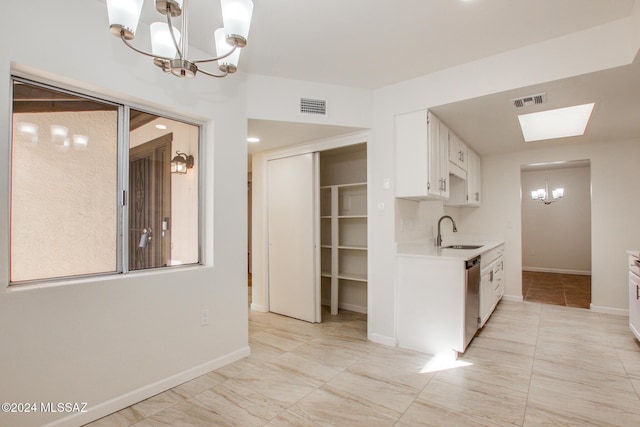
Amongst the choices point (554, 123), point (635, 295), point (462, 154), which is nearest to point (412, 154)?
point (462, 154)

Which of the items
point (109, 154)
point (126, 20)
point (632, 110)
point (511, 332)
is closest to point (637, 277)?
point (511, 332)

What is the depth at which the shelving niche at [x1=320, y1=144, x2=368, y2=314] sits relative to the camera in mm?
4270

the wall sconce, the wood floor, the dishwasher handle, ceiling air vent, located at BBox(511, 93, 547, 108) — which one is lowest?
the wood floor

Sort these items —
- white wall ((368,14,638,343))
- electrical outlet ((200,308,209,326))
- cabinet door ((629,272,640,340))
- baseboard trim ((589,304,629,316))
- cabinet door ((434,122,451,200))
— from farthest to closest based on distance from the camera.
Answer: baseboard trim ((589,304,629,316)) < cabinet door ((434,122,451,200)) < cabinet door ((629,272,640,340)) < electrical outlet ((200,308,209,326)) < white wall ((368,14,638,343))

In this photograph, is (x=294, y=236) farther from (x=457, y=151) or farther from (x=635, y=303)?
(x=635, y=303)

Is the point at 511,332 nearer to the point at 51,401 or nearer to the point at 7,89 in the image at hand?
the point at 51,401

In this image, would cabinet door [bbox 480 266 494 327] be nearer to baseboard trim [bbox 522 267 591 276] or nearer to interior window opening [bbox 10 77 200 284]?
interior window opening [bbox 10 77 200 284]

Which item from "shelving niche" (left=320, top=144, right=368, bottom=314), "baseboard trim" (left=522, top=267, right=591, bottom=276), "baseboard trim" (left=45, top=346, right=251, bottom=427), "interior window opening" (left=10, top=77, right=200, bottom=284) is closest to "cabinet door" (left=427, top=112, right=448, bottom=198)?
"shelving niche" (left=320, top=144, right=368, bottom=314)

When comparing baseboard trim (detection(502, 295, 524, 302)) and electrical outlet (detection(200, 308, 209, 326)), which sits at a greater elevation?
electrical outlet (detection(200, 308, 209, 326))

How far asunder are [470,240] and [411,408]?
150 inches

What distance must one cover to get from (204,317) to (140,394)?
630mm

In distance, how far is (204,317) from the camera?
2.56 meters

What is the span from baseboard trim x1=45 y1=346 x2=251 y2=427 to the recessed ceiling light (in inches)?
154

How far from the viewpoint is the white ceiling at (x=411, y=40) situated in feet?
6.71
